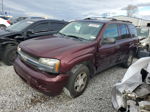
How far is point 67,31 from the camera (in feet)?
13.0

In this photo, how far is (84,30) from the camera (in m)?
3.68

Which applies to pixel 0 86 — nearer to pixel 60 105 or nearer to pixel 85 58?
pixel 60 105

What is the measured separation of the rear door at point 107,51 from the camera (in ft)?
11.3

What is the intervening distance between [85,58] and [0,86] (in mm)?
2243

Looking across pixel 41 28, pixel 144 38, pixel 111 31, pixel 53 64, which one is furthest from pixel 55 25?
pixel 144 38

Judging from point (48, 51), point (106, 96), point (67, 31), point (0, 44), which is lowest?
point (106, 96)

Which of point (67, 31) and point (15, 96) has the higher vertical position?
point (67, 31)

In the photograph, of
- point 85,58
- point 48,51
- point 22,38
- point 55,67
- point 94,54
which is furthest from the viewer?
point 22,38

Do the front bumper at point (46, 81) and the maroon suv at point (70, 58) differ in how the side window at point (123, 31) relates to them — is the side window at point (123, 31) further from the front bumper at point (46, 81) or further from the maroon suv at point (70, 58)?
the front bumper at point (46, 81)

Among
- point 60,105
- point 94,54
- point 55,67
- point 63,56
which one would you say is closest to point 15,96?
point 60,105

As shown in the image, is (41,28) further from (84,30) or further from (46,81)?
(46,81)

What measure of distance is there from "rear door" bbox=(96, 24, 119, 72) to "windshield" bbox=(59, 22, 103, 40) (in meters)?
0.26

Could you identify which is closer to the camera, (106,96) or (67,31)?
(106,96)

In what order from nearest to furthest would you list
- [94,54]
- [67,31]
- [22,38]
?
[94,54], [67,31], [22,38]
